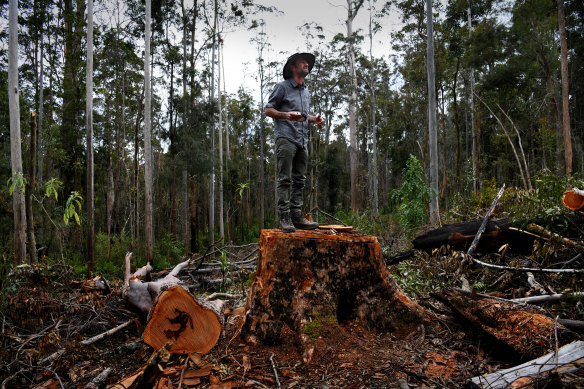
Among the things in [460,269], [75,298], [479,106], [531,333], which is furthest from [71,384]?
[479,106]

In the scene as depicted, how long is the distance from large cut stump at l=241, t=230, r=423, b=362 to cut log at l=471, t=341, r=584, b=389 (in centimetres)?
99

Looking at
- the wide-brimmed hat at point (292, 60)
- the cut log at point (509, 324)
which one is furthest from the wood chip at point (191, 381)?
the wide-brimmed hat at point (292, 60)

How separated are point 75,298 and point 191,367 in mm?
3030

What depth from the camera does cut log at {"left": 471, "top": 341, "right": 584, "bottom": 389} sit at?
1905 mm

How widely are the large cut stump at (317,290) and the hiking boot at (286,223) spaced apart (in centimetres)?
25

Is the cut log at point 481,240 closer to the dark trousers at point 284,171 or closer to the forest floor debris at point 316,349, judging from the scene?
the forest floor debris at point 316,349

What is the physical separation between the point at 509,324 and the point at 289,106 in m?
2.83

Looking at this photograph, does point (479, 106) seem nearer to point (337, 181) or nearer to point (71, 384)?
point (337, 181)

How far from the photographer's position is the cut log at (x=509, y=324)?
233 centimetres

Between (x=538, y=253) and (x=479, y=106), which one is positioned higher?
(x=479, y=106)

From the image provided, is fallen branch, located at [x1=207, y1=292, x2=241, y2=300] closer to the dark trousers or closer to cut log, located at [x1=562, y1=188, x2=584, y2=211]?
the dark trousers

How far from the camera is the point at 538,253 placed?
358cm

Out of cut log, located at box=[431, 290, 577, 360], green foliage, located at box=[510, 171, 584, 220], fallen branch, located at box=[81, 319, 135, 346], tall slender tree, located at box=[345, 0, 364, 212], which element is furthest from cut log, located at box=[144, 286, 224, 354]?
tall slender tree, located at box=[345, 0, 364, 212]

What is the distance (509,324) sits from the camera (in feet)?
8.32
